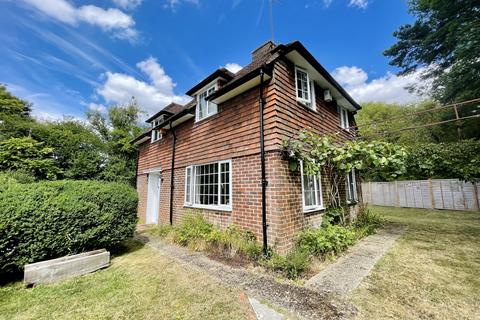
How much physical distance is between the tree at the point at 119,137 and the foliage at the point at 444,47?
22.3 metres

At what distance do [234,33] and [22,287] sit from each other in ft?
37.7

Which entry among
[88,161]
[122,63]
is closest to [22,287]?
[122,63]

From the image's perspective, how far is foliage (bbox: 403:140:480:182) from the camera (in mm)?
9758

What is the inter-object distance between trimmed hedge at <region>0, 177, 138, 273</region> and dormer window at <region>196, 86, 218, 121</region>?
414 centimetres

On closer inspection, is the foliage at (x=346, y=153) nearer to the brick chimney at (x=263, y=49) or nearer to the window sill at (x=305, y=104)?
the window sill at (x=305, y=104)

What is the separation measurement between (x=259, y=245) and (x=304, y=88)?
5.38 m

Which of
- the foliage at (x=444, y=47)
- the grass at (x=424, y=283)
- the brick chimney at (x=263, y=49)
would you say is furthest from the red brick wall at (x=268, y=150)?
the foliage at (x=444, y=47)

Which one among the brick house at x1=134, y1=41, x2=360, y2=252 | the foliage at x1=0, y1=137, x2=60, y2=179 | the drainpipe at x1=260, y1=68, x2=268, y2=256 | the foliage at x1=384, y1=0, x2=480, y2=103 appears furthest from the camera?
the foliage at x1=0, y1=137, x2=60, y2=179

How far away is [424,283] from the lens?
3.70 metres

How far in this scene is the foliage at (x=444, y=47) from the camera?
381 inches

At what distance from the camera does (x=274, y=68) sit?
17.6ft

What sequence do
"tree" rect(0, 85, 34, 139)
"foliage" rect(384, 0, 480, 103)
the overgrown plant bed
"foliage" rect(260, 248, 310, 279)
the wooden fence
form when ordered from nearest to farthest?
"foliage" rect(260, 248, 310, 279)
the overgrown plant bed
"foliage" rect(384, 0, 480, 103)
the wooden fence
"tree" rect(0, 85, 34, 139)

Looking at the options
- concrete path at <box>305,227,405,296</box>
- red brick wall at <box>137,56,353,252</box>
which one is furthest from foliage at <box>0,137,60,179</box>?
concrete path at <box>305,227,405,296</box>

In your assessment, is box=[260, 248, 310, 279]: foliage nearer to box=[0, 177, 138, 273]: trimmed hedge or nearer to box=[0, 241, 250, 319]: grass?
box=[0, 241, 250, 319]: grass
